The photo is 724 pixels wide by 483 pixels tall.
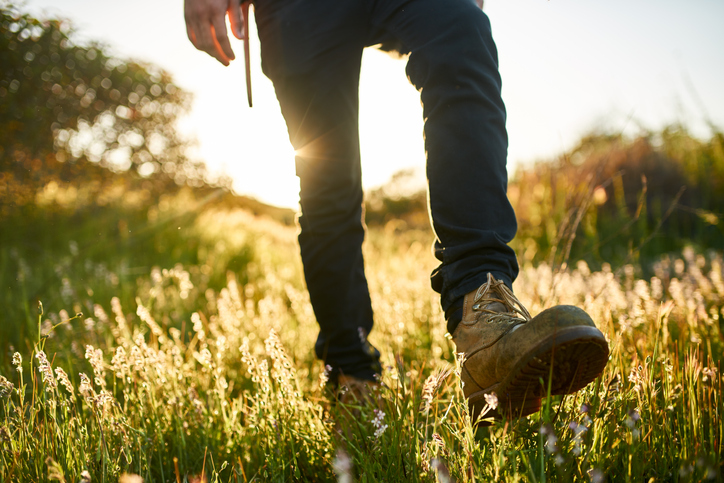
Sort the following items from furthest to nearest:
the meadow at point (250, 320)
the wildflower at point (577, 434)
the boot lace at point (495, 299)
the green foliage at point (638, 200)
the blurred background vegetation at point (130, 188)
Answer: the green foliage at point (638, 200) < the blurred background vegetation at point (130, 188) < the boot lace at point (495, 299) < the meadow at point (250, 320) < the wildflower at point (577, 434)

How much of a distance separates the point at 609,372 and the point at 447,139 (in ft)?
2.54

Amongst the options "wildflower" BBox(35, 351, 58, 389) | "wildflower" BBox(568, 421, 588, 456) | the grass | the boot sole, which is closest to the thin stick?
the grass

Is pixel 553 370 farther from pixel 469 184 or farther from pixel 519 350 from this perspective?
pixel 469 184

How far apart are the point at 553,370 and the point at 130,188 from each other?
7549 millimetres

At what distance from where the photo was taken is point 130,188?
7.08 meters

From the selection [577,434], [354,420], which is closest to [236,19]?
[354,420]

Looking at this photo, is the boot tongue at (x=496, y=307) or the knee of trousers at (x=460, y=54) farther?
the knee of trousers at (x=460, y=54)

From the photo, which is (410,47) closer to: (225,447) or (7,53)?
(225,447)

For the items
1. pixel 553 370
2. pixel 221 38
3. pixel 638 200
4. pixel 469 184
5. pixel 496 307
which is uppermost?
pixel 638 200

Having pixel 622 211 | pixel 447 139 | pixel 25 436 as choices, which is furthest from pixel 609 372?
pixel 622 211

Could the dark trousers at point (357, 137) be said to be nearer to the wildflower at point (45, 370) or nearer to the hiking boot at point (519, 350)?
the hiking boot at point (519, 350)

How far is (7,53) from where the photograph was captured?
4.07 metres

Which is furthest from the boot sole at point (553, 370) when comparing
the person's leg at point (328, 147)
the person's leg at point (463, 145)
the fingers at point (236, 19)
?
the fingers at point (236, 19)

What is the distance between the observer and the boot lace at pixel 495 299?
1053 mm
